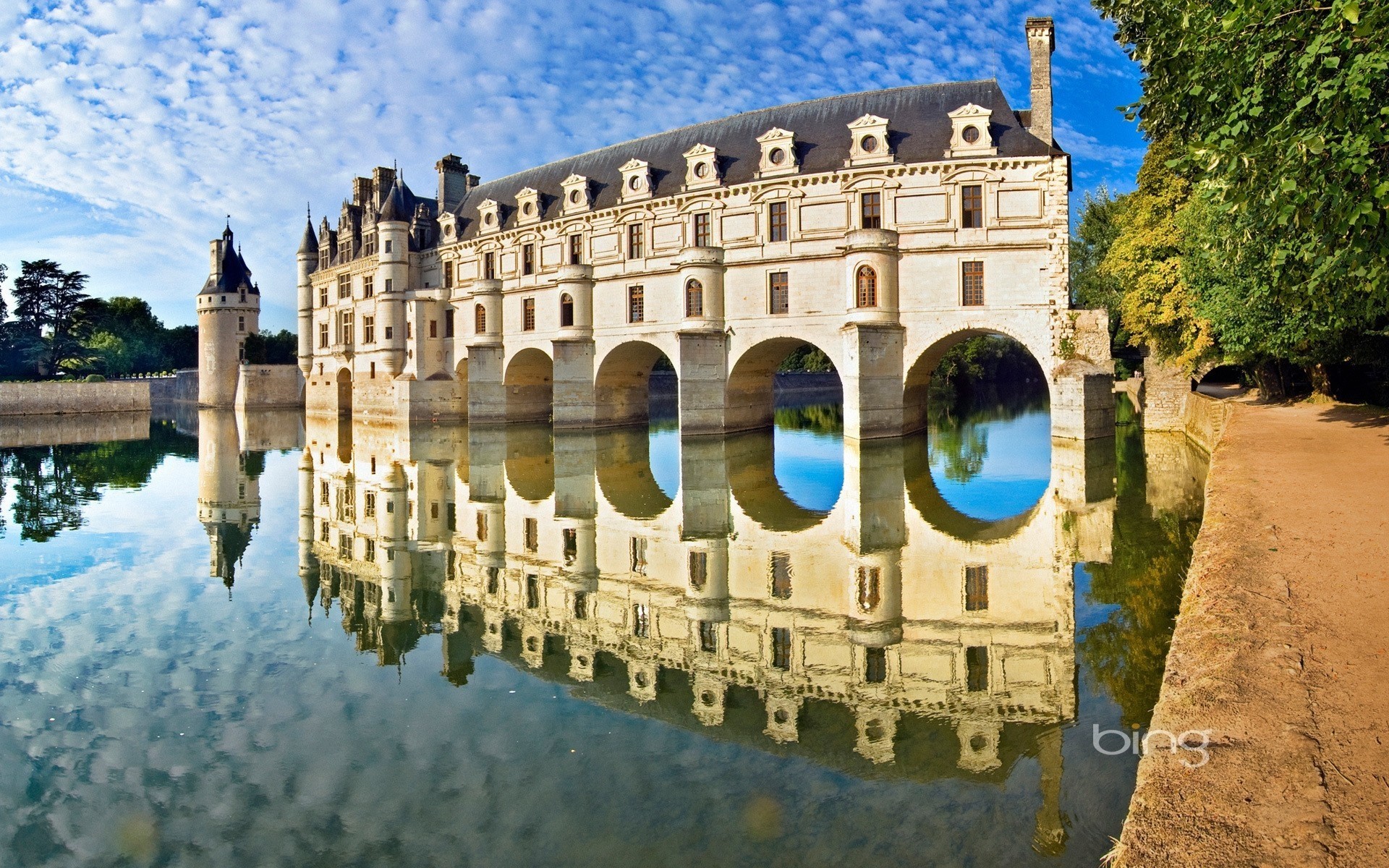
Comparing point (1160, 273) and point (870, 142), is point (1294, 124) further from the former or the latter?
point (870, 142)

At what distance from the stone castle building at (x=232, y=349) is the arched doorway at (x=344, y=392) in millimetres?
14770

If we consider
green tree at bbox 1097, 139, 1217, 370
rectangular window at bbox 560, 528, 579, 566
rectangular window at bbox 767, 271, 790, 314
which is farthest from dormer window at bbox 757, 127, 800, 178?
rectangular window at bbox 560, 528, 579, 566

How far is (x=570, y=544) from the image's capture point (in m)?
13.9

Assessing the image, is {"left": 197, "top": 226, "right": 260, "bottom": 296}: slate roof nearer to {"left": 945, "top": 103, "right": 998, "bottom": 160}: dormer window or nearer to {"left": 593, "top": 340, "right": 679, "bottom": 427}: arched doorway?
{"left": 593, "top": 340, "right": 679, "bottom": 427}: arched doorway

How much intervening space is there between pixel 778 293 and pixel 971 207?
23.7 ft

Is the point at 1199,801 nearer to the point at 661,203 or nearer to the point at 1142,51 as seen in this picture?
the point at 1142,51

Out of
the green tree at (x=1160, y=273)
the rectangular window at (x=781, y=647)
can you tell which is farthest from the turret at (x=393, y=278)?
the rectangular window at (x=781, y=647)

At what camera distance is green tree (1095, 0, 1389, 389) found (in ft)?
24.8

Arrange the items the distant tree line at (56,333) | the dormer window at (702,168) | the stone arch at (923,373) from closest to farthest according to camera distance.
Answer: the stone arch at (923,373) → the dormer window at (702,168) → the distant tree line at (56,333)

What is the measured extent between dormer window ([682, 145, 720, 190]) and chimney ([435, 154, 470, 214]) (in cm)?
1910

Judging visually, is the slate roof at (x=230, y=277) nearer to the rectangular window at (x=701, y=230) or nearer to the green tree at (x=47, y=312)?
the green tree at (x=47, y=312)

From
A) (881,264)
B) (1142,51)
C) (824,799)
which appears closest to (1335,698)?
(824,799)

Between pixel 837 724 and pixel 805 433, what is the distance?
30350mm

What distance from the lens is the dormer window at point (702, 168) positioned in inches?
1238
